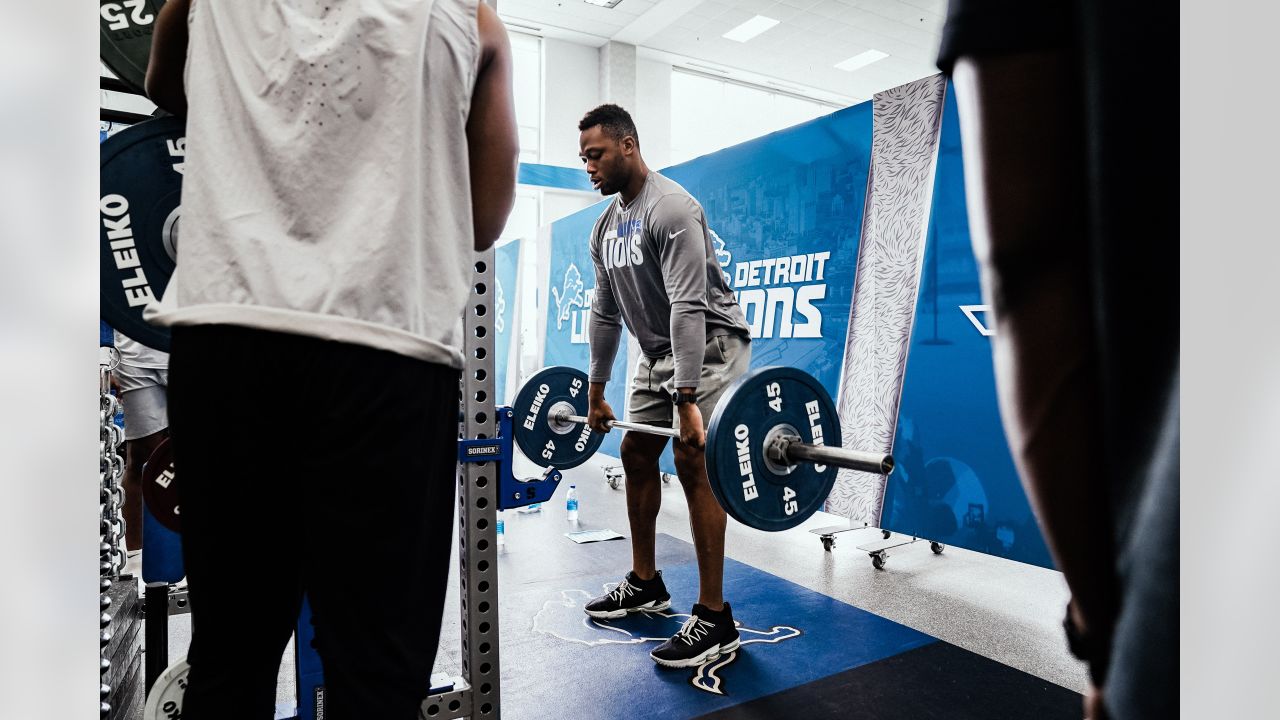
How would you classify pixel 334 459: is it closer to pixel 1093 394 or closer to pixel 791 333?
pixel 1093 394

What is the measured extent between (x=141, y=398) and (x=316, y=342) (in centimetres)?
201

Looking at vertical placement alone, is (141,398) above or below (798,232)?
below

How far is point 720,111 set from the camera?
989cm

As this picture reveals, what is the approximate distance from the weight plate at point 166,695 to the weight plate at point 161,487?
0.29m

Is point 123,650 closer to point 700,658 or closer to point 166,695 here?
point 166,695

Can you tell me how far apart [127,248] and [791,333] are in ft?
8.40

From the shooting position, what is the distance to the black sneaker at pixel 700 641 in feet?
6.02

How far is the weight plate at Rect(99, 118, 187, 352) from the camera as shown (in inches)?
40.5

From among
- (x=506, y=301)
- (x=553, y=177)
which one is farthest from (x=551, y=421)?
(x=553, y=177)

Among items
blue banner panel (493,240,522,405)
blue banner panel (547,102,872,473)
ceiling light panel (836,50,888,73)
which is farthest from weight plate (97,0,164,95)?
ceiling light panel (836,50,888,73)

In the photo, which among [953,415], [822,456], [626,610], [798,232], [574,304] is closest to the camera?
[822,456]

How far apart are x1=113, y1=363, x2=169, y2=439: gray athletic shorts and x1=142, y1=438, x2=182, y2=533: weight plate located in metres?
0.97

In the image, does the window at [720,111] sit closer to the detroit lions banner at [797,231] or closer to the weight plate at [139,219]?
the detroit lions banner at [797,231]
